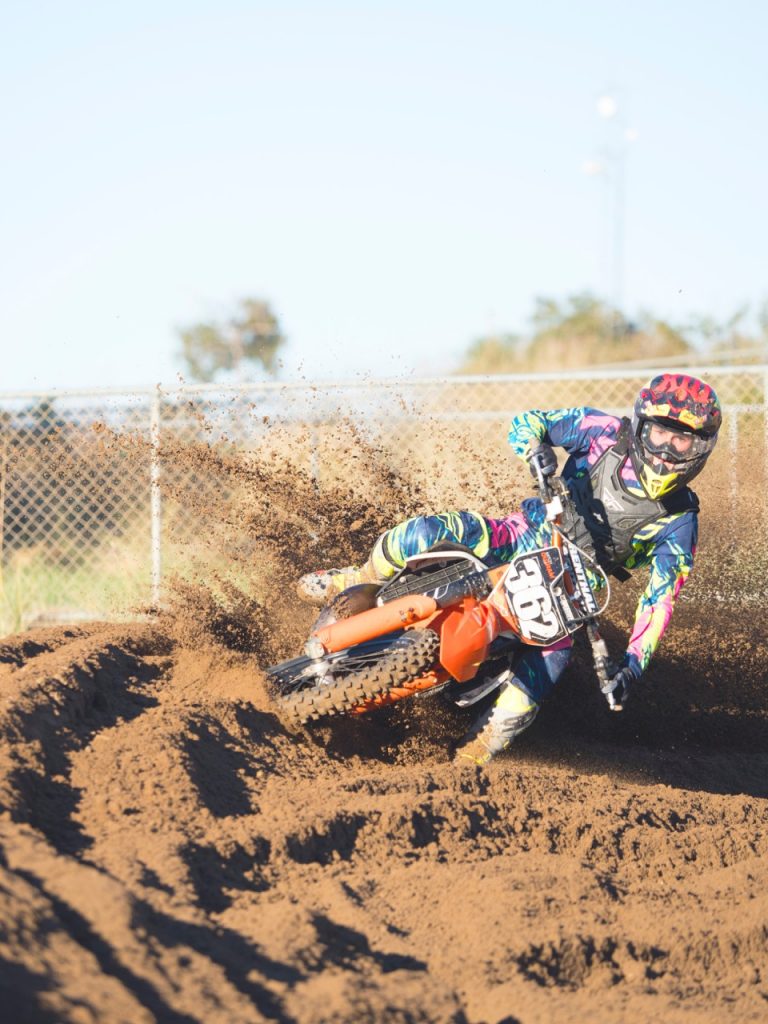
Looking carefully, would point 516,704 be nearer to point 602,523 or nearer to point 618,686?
point 618,686

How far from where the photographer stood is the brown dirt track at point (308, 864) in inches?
102

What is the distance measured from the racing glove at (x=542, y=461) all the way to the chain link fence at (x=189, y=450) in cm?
218

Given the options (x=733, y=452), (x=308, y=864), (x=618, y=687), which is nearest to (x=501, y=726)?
(x=618, y=687)

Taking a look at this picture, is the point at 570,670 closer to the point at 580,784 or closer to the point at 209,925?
the point at 580,784

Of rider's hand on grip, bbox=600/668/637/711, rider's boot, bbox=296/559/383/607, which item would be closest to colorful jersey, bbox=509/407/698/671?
rider's hand on grip, bbox=600/668/637/711

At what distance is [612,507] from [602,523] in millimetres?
100

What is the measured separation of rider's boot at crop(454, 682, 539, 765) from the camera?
5676 mm

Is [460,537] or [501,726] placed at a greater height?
Answer: [460,537]

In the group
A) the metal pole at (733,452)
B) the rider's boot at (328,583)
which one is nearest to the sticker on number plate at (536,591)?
the rider's boot at (328,583)

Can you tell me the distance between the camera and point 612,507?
5.89m

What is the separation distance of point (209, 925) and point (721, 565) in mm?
5986

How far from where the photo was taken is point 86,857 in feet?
10.6

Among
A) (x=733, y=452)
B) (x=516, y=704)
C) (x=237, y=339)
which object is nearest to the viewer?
(x=516, y=704)

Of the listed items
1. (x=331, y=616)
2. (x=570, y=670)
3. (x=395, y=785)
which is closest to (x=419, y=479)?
(x=570, y=670)
